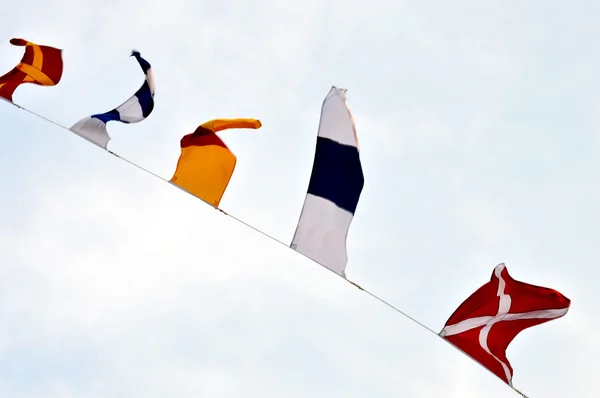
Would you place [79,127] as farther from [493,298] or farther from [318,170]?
[493,298]

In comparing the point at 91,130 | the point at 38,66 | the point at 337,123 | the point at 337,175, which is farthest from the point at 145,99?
the point at 337,175

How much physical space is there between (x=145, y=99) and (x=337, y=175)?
5481mm

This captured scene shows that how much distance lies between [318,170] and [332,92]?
1.95 metres

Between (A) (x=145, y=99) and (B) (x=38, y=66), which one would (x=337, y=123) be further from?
(B) (x=38, y=66)

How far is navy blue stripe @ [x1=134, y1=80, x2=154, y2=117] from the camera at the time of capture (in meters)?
19.9

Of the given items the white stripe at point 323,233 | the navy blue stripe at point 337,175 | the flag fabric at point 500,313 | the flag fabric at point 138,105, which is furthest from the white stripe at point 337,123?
the flag fabric at point 138,105

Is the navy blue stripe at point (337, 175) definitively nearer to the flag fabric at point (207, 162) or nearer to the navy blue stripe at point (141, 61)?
the flag fabric at point (207, 162)

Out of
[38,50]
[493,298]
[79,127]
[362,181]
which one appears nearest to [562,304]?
[493,298]

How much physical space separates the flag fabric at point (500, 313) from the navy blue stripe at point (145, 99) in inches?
355

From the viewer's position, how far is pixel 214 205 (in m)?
18.0

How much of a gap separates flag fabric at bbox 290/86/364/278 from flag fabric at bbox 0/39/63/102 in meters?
7.86

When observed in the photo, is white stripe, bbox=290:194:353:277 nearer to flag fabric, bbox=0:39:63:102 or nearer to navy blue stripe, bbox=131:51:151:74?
navy blue stripe, bbox=131:51:151:74

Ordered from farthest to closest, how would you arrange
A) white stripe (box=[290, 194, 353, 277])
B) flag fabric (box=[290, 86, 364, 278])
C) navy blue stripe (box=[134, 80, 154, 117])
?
navy blue stripe (box=[134, 80, 154, 117]), flag fabric (box=[290, 86, 364, 278]), white stripe (box=[290, 194, 353, 277])

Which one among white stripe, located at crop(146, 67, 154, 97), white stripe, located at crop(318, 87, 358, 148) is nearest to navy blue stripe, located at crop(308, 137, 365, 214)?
white stripe, located at crop(318, 87, 358, 148)
